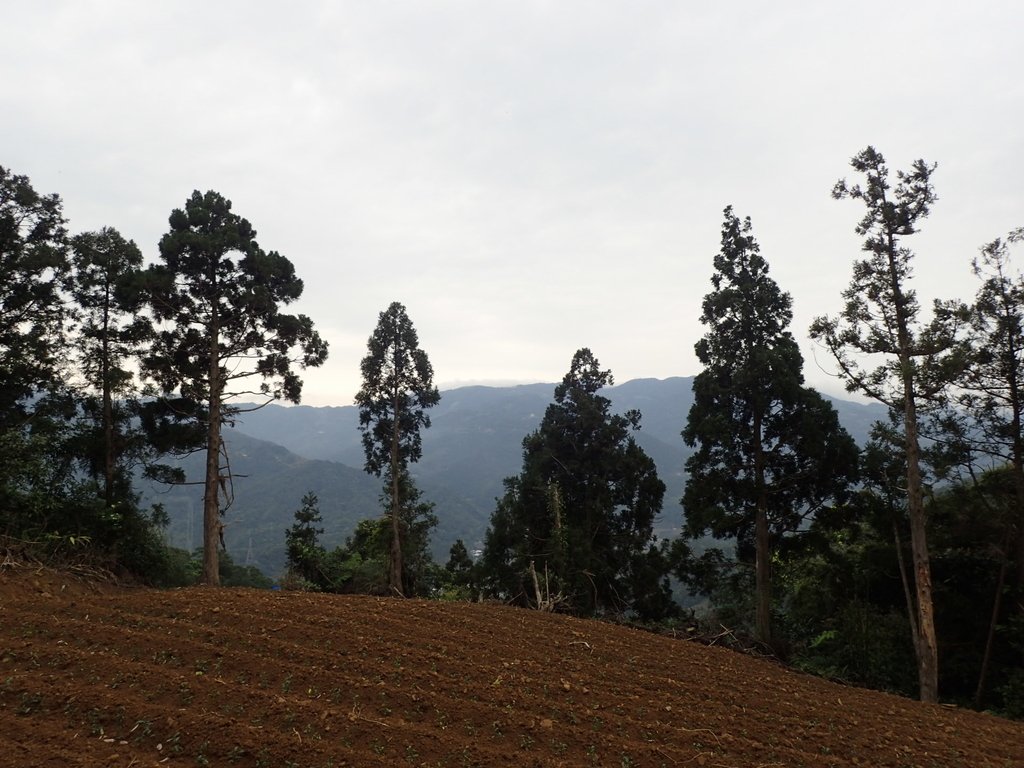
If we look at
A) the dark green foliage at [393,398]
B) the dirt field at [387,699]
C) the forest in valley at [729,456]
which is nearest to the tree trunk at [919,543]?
the forest in valley at [729,456]

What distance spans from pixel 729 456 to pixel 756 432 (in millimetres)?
1092

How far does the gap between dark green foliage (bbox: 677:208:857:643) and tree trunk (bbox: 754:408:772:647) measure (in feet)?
0.09

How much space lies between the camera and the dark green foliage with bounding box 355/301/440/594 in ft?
68.9

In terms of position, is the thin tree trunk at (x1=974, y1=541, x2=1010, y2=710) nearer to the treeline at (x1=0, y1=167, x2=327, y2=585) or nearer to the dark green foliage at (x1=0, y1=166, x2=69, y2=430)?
the treeline at (x1=0, y1=167, x2=327, y2=585)

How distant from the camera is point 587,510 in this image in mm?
20781

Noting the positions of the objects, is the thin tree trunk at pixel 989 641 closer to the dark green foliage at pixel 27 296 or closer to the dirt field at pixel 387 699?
the dirt field at pixel 387 699

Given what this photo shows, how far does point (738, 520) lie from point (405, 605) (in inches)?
439

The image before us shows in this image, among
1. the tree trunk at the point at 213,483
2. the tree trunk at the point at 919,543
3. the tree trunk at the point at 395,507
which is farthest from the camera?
the tree trunk at the point at 395,507

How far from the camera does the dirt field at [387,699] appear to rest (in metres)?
4.49

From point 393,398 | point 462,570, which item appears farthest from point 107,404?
point 462,570

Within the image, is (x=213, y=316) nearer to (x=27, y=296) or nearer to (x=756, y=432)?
(x=27, y=296)

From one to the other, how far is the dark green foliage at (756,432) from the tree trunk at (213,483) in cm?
1392

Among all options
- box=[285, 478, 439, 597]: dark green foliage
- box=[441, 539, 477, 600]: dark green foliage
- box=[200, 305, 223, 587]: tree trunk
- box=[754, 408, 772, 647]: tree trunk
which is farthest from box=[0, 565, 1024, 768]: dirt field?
box=[441, 539, 477, 600]: dark green foliage

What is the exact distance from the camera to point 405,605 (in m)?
9.21
